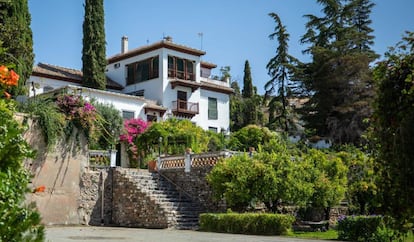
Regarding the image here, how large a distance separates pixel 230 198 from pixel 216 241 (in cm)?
522

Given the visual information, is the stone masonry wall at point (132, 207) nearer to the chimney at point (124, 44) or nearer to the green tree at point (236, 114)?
the chimney at point (124, 44)

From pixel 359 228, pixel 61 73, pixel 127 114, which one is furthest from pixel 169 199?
pixel 61 73

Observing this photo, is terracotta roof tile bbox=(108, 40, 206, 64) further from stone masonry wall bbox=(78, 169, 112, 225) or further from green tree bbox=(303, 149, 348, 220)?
green tree bbox=(303, 149, 348, 220)

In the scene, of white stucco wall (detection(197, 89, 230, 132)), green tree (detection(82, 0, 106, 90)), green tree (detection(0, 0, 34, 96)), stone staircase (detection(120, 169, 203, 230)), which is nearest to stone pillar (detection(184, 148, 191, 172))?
stone staircase (detection(120, 169, 203, 230))

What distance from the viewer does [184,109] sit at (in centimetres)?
4003

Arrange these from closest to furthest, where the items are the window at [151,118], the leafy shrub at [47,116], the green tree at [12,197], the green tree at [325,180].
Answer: the green tree at [12,197]
the leafy shrub at [47,116]
the green tree at [325,180]
the window at [151,118]

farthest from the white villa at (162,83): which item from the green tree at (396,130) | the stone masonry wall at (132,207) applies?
the green tree at (396,130)

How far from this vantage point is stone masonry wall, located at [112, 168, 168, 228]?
20.9 m

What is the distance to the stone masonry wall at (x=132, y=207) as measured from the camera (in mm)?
20922

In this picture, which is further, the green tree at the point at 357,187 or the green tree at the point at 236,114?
the green tree at the point at 236,114

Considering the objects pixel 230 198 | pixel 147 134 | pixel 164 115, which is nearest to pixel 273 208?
pixel 230 198

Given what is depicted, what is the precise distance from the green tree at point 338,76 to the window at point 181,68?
910 cm

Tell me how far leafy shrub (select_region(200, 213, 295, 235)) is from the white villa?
1853 cm

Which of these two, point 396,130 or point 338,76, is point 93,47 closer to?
point 338,76
